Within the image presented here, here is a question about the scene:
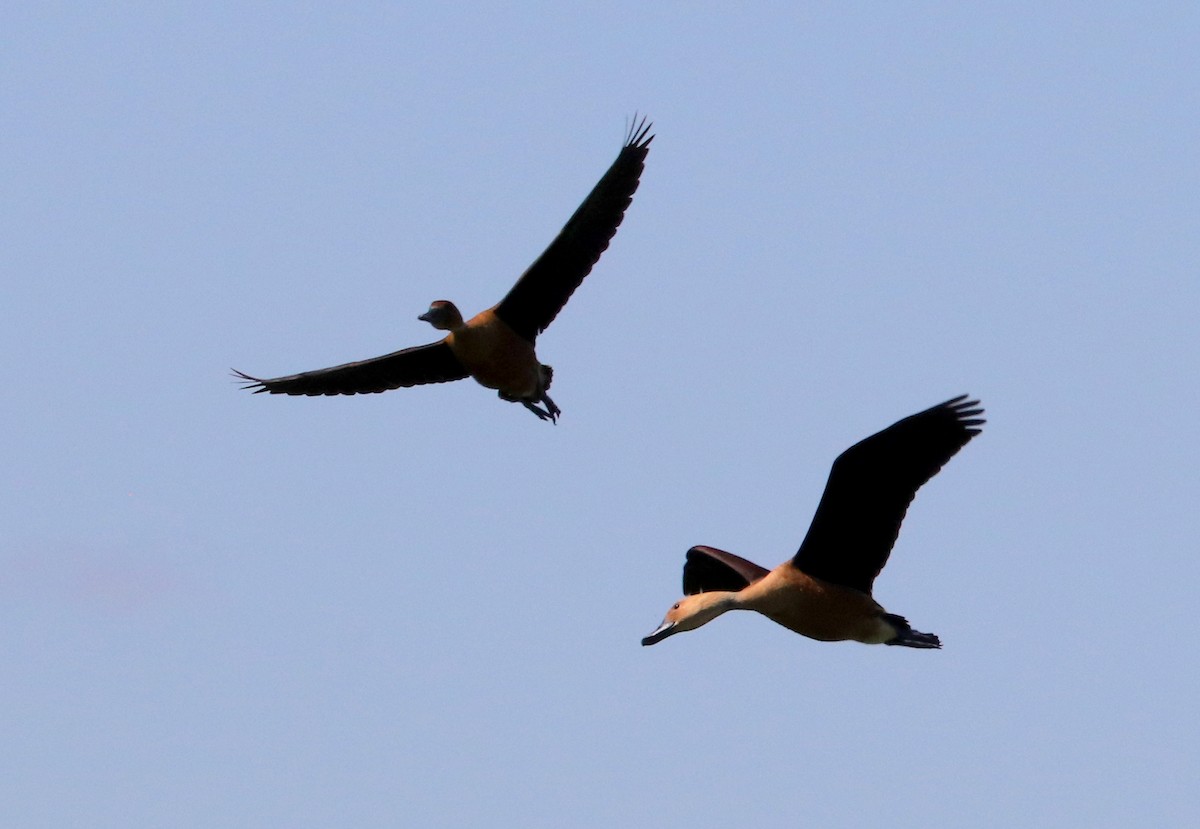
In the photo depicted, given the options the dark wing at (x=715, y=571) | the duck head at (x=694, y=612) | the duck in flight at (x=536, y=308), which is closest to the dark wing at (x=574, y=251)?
the duck in flight at (x=536, y=308)

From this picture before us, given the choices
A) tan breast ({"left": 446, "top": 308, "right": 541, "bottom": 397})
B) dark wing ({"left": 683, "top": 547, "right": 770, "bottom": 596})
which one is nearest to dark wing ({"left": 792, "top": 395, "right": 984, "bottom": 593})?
dark wing ({"left": 683, "top": 547, "right": 770, "bottom": 596})

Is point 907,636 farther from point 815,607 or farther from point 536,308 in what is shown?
point 536,308

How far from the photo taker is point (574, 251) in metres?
16.0

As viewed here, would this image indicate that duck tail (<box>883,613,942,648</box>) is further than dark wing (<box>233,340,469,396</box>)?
No

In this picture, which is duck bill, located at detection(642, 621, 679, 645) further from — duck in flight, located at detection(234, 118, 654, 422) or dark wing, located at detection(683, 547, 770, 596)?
duck in flight, located at detection(234, 118, 654, 422)

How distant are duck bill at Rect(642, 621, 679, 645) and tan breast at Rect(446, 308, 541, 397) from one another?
408 centimetres

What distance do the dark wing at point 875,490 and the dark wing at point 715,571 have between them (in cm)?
87

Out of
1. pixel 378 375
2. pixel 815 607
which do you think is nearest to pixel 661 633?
pixel 815 607

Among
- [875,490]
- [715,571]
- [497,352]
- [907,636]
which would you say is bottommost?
[907,636]

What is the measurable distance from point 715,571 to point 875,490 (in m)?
1.83

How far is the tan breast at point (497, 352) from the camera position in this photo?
15.9 metres

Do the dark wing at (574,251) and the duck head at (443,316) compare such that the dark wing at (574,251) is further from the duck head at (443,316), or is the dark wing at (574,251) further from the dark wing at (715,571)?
the dark wing at (715,571)

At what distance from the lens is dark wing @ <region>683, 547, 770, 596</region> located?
1347 cm

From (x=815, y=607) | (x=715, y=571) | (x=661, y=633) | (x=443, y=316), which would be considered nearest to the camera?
(x=661, y=633)
